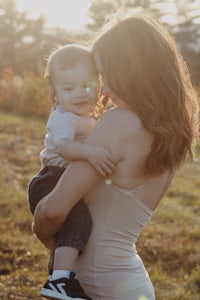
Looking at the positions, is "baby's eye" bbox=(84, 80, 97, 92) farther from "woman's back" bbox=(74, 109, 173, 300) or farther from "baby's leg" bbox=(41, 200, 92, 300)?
"baby's leg" bbox=(41, 200, 92, 300)

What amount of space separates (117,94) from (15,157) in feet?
25.7

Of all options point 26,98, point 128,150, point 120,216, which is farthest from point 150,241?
point 26,98

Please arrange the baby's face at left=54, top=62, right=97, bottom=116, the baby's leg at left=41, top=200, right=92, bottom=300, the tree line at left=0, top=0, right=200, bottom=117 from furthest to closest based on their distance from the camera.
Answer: the tree line at left=0, top=0, right=200, bottom=117 → the baby's face at left=54, top=62, right=97, bottom=116 → the baby's leg at left=41, top=200, right=92, bottom=300

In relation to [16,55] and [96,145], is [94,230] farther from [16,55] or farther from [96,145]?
[16,55]

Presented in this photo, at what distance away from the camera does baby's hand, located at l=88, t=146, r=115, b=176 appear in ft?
7.77

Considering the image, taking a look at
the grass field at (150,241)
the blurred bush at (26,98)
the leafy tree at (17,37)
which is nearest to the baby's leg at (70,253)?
the grass field at (150,241)

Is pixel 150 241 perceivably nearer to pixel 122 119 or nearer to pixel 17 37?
pixel 122 119

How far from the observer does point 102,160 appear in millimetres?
2357

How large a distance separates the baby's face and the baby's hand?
33cm

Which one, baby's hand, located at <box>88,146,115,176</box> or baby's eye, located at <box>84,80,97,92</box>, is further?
baby's eye, located at <box>84,80,97,92</box>

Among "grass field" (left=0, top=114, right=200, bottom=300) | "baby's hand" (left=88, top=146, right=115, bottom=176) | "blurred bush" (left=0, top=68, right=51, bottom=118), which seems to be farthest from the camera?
"blurred bush" (left=0, top=68, right=51, bottom=118)

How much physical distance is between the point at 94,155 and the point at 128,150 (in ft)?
0.41

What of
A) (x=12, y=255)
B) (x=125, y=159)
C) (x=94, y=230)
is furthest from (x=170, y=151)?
(x=12, y=255)

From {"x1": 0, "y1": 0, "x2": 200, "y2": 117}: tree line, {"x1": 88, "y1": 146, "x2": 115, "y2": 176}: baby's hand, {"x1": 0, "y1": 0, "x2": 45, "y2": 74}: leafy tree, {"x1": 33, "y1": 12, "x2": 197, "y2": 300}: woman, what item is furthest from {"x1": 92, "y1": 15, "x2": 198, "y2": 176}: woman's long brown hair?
{"x1": 0, "y1": 0, "x2": 45, "y2": 74}: leafy tree
